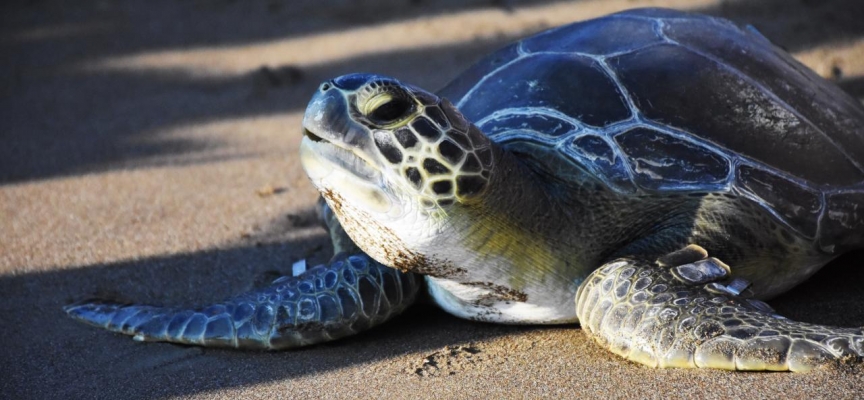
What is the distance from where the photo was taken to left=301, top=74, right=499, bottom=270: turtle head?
8.00ft

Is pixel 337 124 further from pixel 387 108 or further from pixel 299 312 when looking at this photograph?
pixel 299 312

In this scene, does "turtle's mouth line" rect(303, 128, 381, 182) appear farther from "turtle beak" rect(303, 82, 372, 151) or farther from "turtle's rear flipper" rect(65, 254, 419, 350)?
"turtle's rear flipper" rect(65, 254, 419, 350)

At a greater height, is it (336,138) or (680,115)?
(680,115)

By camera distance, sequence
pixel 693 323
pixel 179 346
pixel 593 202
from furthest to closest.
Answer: pixel 179 346 → pixel 593 202 → pixel 693 323

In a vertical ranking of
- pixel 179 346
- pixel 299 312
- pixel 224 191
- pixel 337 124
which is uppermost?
pixel 337 124

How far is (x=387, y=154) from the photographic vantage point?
244 cm

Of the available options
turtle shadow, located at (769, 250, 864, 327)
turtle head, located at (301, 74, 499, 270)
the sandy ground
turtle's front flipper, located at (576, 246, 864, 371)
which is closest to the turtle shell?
turtle shadow, located at (769, 250, 864, 327)

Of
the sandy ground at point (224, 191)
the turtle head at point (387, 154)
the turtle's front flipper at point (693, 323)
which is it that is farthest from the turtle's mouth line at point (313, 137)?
the turtle's front flipper at point (693, 323)

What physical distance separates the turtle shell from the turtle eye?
0.62m

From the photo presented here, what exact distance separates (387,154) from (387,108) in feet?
0.44

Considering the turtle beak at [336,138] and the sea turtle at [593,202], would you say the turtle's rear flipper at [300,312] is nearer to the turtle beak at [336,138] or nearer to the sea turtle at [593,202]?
the sea turtle at [593,202]

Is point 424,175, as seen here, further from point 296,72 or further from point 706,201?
point 296,72

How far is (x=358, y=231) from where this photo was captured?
2588 millimetres

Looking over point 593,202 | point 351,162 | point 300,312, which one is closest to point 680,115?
point 593,202
